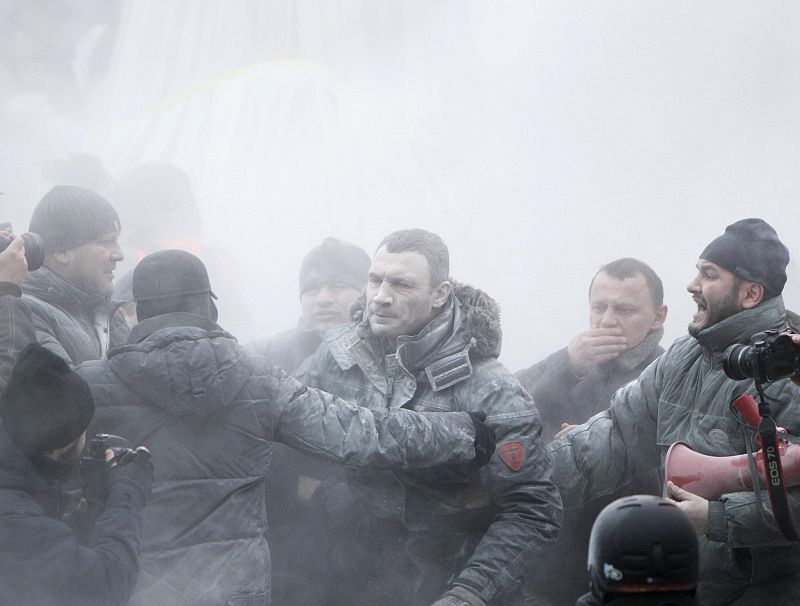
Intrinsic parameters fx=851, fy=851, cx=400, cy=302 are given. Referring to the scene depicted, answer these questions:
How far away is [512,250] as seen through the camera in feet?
50.7

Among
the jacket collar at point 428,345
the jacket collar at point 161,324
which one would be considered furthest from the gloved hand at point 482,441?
the jacket collar at point 161,324

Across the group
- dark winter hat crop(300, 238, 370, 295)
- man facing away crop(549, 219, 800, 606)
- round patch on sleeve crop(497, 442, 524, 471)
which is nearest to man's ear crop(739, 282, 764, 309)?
man facing away crop(549, 219, 800, 606)

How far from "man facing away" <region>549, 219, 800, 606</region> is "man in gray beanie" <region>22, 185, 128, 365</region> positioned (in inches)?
71.9

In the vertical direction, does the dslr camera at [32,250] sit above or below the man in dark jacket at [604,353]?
above

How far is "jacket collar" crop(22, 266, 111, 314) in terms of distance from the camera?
3.22 metres

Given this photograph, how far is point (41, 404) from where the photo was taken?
2.11 m

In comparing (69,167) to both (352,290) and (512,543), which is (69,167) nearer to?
(352,290)

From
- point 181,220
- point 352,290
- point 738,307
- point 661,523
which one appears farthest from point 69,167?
point 661,523

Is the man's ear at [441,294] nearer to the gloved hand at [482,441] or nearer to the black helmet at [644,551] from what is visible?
the gloved hand at [482,441]

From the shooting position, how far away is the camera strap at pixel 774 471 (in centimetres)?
234

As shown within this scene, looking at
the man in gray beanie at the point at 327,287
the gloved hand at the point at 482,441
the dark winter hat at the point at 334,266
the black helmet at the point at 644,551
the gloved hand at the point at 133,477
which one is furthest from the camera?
the dark winter hat at the point at 334,266

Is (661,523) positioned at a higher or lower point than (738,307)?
lower

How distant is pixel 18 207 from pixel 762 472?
7.33 meters

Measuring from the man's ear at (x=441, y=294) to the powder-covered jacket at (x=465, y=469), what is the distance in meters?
0.04
